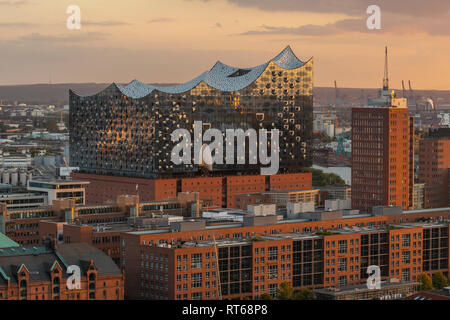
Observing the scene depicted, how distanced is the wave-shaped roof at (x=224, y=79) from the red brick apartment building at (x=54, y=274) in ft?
184

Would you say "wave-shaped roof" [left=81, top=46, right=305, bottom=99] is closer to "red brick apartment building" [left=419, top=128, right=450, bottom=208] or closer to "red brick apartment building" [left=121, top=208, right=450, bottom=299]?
"red brick apartment building" [left=419, top=128, right=450, bottom=208]

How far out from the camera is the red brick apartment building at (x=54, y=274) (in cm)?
6975

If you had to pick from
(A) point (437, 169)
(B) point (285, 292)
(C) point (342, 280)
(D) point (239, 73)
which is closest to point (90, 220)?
(C) point (342, 280)

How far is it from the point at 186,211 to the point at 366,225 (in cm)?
1845

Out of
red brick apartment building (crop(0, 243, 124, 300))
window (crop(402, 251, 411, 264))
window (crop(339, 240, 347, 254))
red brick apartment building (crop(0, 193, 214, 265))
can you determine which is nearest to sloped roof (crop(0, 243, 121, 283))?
red brick apartment building (crop(0, 243, 124, 300))

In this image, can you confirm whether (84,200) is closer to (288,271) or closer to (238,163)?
(238,163)

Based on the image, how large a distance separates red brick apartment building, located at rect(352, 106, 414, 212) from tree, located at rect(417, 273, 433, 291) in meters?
22.8

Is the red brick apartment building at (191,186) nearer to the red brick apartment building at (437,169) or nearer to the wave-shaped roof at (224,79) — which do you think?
the wave-shaped roof at (224,79)

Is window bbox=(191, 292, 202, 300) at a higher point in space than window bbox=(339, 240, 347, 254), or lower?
lower

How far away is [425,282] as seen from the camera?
8156 cm

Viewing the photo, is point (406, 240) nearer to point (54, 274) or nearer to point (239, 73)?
point (54, 274)

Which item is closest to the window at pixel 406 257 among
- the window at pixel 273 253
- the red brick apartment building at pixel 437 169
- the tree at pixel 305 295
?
the window at pixel 273 253

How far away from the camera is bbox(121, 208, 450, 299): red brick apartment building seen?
7544 cm
